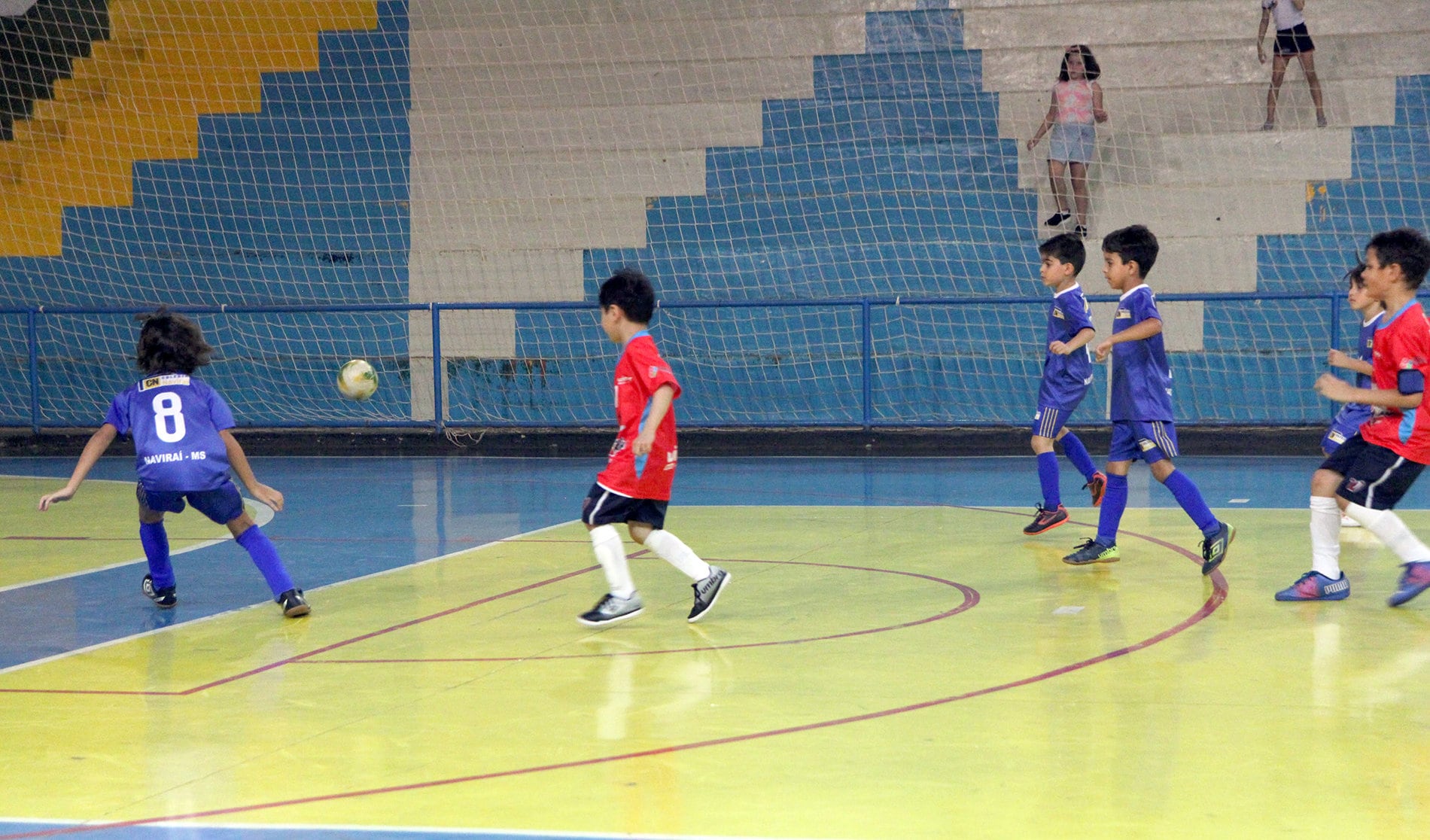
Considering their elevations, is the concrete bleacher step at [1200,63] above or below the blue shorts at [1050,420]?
above

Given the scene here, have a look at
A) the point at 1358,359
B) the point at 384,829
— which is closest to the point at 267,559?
the point at 384,829

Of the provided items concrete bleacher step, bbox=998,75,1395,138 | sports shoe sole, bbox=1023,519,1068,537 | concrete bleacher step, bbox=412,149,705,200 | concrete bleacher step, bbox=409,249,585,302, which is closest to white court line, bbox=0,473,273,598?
sports shoe sole, bbox=1023,519,1068,537

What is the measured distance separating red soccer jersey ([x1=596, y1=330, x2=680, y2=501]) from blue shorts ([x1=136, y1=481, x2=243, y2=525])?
1.59 metres

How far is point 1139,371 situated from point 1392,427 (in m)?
1.39

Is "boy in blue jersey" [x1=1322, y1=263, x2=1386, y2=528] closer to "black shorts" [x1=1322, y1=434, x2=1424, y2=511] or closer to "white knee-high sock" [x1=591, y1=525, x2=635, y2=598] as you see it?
"black shorts" [x1=1322, y1=434, x2=1424, y2=511]

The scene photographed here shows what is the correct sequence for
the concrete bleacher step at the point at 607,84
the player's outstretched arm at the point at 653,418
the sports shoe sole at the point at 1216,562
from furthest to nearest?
the concrete bleacher step at the point at 607,84
the sports shoe sole at the point at 1216,562
the player's outstretched arm at the point at 653,418

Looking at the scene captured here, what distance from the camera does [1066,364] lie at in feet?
26.9

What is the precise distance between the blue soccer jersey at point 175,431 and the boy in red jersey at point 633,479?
1.58 m

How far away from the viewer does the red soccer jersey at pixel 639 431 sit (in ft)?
18.8

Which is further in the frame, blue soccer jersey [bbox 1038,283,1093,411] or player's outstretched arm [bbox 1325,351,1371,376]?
blue soccer jersey [bbox 1038,283,1093,411]

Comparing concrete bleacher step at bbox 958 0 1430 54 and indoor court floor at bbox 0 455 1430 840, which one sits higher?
concrete bleacher step at bbox 958 0 1430 54

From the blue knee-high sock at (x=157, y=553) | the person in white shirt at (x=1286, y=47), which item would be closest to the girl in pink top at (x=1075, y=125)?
the person in white shirt at (x=1286, y=47)

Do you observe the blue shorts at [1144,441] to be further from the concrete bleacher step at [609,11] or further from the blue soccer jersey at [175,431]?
the concrete bleacher step at [609,11]

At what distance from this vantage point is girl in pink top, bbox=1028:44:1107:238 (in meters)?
14.7
